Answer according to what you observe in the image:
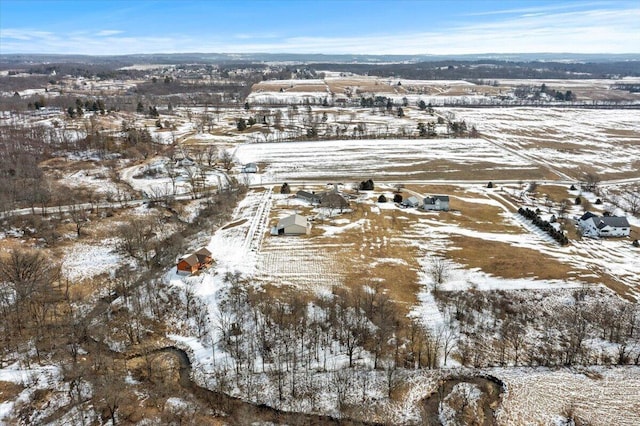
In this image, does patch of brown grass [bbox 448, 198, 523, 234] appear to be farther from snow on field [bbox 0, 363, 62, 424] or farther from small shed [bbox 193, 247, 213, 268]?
snow on field [bbox 0, 363, 62, 424]

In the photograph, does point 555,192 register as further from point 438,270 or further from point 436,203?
point 438,270

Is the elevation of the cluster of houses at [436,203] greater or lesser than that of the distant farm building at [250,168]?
lesser

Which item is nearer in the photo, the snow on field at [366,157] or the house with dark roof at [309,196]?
the house with dark roof at [309,196]

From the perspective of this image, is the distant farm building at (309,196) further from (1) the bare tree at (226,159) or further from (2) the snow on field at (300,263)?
(1) the bare tree at (226,159)

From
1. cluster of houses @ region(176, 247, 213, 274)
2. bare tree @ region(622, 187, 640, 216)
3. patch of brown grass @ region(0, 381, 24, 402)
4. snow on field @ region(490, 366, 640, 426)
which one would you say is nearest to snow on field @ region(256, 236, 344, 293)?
cluster of houses @ region(176, 247, 213, 274)

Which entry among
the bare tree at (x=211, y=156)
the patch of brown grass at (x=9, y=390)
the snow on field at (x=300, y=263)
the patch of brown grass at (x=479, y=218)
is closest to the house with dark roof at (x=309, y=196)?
the snow on field at (x=300, y=263)

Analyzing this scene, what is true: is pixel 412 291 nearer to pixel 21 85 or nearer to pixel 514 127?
pixel 514 127

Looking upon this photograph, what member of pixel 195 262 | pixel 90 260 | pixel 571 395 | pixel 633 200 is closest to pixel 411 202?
pixel 195 262
